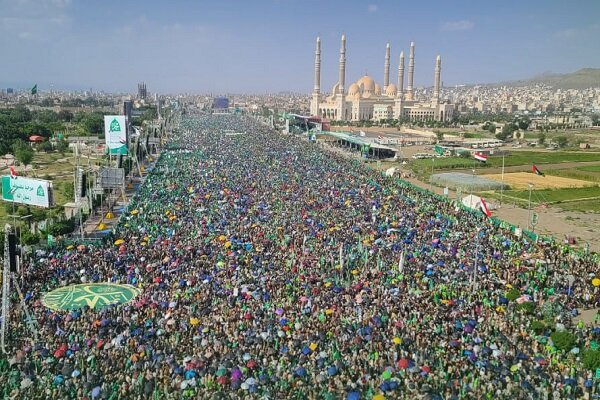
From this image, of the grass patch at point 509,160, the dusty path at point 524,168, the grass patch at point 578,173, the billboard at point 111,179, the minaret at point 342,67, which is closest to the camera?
the billboard at point 111,179

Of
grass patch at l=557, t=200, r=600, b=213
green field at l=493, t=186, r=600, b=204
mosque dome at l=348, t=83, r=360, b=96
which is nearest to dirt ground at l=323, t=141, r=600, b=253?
grass patch at l=557, t=200, r=600, b=213

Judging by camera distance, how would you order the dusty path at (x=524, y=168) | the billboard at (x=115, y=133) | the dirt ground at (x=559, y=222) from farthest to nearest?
1. the dusty path at (x=524, y=168)
2. the billboard at (x=115, y=133)
3. the dirt ground at (x=559, y=222)

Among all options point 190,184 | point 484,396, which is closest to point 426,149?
point 190,184

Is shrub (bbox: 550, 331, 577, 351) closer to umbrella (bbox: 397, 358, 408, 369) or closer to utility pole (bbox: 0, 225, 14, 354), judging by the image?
umbrella (bbox: 397, 358, 408, 369)

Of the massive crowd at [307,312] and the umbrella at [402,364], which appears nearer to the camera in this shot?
the massive crowd at [307,312]

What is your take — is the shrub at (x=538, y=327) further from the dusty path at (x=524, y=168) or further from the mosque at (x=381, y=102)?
the mosque at (x=381, y=102)

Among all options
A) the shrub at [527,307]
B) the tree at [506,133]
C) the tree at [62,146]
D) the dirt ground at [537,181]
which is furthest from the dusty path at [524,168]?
the tree at [62,146]

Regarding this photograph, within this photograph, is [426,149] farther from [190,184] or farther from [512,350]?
[512,350]
